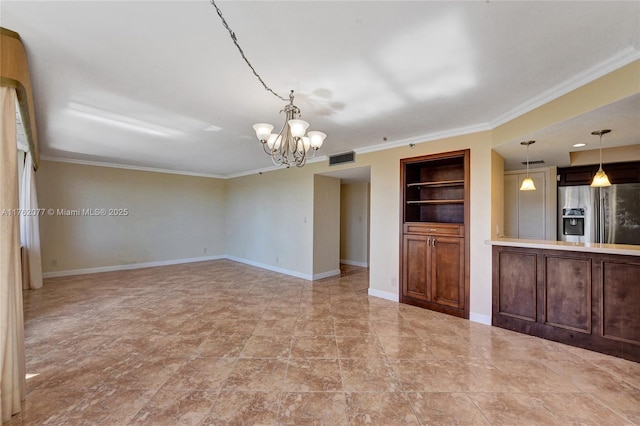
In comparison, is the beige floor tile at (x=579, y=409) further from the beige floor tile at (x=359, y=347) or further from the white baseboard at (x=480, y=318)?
the white baseboard at (x=480, y=318)

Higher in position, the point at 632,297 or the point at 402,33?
the point at 402,33

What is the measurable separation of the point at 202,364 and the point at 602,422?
2.99 meters

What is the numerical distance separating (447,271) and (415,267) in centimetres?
46

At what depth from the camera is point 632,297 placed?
2424 mm

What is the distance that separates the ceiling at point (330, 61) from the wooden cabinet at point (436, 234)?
0.75 metres

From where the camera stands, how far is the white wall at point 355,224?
23.1 feet

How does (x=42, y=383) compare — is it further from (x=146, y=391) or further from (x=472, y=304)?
(x=472, y=304)

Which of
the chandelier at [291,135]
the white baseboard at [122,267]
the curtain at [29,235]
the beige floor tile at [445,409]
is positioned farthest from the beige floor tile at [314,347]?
the white baseboard at [122,267]

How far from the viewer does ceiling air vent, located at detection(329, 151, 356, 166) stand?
15.6 feet

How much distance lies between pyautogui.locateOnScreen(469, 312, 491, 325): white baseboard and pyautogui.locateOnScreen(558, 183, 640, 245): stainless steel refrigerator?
7.26 feet

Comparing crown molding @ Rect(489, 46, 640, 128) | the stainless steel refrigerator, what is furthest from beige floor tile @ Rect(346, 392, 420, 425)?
the stainless steel refrigerator

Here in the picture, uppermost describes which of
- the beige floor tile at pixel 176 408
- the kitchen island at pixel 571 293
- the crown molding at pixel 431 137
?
the crown molding at pixel 431 137

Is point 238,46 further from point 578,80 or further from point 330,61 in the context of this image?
point 578,80

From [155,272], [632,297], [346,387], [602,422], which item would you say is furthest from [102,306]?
[632,297]
